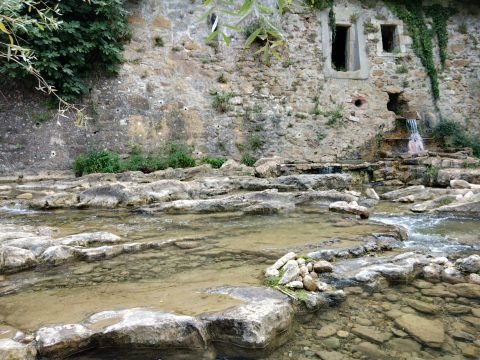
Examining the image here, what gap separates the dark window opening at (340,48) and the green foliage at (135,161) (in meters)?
4.97

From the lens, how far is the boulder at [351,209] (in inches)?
180

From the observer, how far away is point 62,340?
5.79ft

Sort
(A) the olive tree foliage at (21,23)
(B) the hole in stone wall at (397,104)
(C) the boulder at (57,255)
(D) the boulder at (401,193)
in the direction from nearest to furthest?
1. (A) the olive tree foliage at (21,23)
2. (C) the boulder at (57,255)
3. (D) the boulder at (401,193)
4. (B) the hole in stone wall at (397,104)

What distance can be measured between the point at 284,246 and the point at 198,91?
627cm

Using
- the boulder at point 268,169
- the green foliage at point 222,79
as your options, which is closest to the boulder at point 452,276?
the boulder at point 268,169

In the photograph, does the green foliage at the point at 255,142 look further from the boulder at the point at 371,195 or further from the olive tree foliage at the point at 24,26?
the olive tree foliage at the point at 24,26

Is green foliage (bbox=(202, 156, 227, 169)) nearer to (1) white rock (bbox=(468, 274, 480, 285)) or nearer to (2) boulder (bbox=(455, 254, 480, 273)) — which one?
(2) boulder (bbox=(455, 254, 480, 273))

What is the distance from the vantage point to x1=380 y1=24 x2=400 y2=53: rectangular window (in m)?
10.3

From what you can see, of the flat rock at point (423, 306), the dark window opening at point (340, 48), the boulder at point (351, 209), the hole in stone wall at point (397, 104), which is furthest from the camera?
the dark window opening at point (340, 48)

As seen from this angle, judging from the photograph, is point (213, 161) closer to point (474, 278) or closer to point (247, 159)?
point (247, 159)

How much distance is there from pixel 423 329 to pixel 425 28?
1030cm

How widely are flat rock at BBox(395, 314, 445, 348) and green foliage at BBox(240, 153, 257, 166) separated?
6758 millimetres

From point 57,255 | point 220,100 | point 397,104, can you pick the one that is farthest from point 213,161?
point 57,255

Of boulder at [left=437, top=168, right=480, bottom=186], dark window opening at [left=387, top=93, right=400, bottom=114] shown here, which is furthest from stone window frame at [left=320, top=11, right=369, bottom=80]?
boulder at [left=437, top=168, right=480, bottom=186]
